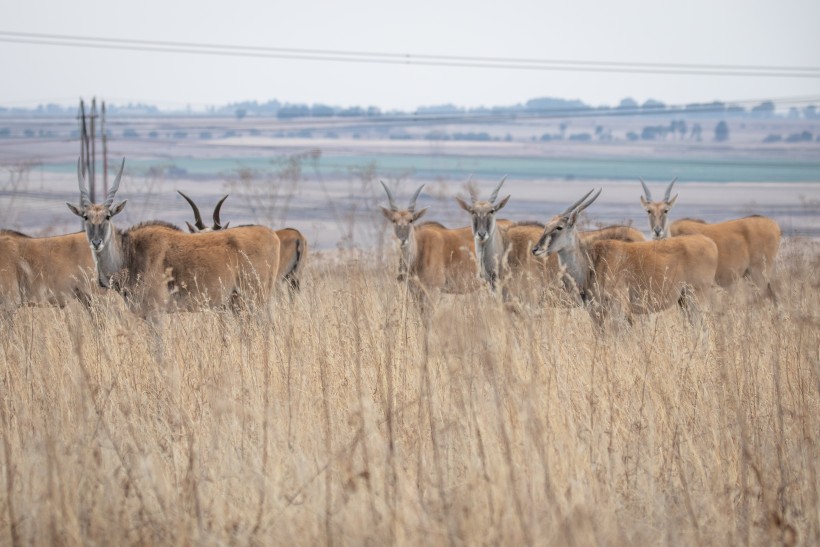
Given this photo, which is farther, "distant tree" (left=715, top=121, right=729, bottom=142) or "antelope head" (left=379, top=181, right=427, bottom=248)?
"distant tree" (left=715, top=121, right=729, bottom=142)

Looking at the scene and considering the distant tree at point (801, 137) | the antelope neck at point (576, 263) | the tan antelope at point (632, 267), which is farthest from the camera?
the distant tree at point (801, 137)

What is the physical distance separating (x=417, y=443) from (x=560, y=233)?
16.7ft

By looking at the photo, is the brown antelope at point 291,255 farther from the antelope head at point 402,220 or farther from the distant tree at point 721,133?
the distant tree at point 721,133

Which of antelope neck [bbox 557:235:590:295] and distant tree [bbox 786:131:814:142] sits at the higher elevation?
antelope neck [bbox 557:235:590:295]

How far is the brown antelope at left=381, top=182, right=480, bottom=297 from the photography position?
13.3 m

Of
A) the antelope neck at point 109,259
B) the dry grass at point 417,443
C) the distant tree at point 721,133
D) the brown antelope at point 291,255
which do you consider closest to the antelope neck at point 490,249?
the brown antelope at point 291,255

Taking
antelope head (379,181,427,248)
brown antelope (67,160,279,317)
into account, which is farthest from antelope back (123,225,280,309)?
antelope head (379,181,427,248)

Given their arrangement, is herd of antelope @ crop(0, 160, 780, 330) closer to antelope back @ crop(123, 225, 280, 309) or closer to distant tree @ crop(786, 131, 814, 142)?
antelope back @ crop(123, 225, 280, 309)

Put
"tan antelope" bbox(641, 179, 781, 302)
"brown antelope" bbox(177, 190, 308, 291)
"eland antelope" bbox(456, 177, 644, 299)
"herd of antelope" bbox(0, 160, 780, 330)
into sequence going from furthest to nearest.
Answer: "tan antelope" bbox(641, 179, 781, 302) → "brown antelope" bbox(177, 190, 308, 291) → "eland antelope" bbox(456, 177, 644, 299) → "herd of antelope" bbox(0, 160, 780, 330)

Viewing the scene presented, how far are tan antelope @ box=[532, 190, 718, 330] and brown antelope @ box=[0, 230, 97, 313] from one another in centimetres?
475

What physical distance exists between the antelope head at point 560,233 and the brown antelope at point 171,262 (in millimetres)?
2735

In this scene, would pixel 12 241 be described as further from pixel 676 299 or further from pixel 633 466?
pixel 633 466

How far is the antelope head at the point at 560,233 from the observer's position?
10.7 m

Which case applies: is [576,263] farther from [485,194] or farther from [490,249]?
[485,194]
